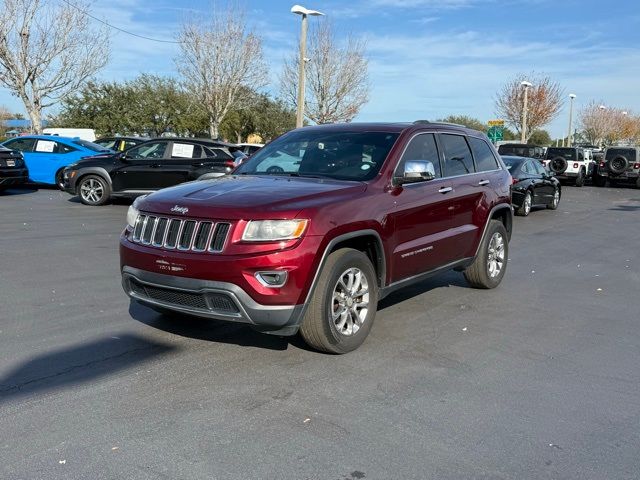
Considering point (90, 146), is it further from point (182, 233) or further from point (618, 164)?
point (618, 164)

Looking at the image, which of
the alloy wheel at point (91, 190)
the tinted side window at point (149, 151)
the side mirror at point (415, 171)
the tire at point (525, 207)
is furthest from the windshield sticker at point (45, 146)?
the side mirror at point (415, 171)

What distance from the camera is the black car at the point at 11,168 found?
15.8 metres

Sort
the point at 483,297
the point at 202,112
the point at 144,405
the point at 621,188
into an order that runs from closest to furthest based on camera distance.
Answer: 1. the point at 144,405
2. the point at 483,297
3. the point at 621,188
4. the point at 202,112

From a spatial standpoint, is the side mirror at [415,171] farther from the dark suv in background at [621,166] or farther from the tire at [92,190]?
the dark suv in background at [621,166]

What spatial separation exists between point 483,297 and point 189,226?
375 centimetres

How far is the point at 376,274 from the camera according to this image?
5113 millimetres

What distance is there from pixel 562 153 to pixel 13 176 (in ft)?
77.9

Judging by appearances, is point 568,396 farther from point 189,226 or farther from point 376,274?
point 189,226

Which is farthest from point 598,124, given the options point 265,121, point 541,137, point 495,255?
point 495,255

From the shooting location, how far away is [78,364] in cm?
449

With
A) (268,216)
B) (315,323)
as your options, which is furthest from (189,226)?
(315,323)

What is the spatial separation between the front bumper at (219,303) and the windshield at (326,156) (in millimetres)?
1497

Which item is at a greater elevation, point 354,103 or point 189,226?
point 354,103

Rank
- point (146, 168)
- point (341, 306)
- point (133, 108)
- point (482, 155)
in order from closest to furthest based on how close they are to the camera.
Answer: point (341, 306) < point (482, 155) < point (146, 168) < point (133, 108)
